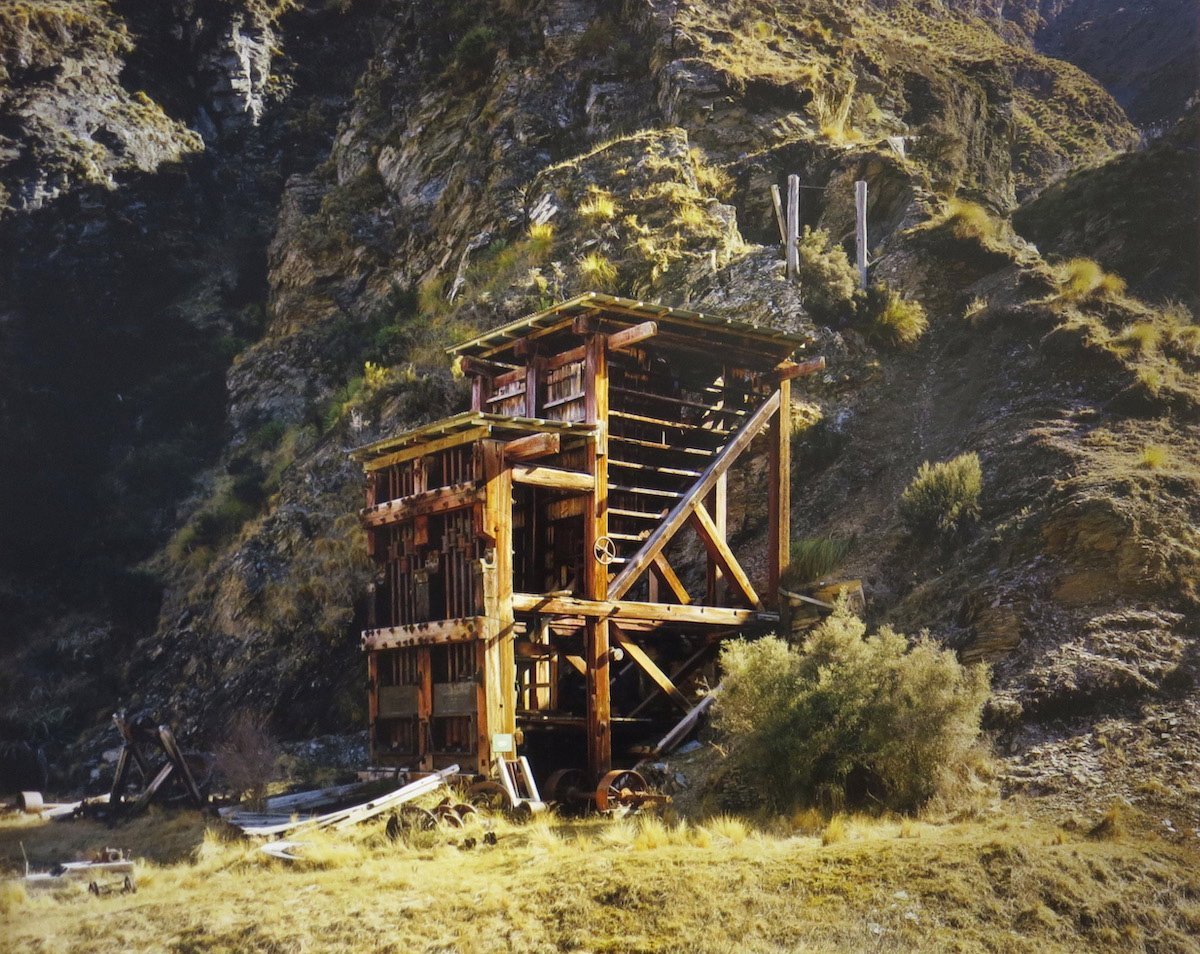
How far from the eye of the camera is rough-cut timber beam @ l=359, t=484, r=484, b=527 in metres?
20.0

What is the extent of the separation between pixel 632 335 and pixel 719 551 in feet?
13.5

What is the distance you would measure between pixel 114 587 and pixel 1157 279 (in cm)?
2567

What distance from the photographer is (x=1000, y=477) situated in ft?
78.9

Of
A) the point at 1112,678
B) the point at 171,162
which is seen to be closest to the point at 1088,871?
the point at 1112,678

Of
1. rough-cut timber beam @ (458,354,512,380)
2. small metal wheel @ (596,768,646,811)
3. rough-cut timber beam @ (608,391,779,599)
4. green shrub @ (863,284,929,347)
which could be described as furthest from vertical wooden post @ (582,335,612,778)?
green shrub @ (863,284,929,347)

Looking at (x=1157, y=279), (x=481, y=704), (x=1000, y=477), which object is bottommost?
(x=481, y=704)

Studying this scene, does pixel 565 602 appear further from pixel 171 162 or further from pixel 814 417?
pixel 171 162

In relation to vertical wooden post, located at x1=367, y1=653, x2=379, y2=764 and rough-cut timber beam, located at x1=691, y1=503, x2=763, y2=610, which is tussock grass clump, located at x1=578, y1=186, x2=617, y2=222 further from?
vertical wooden post, located at x1=367, y1=653, x2=379, y2=764

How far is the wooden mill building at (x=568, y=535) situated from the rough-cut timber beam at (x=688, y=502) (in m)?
0.04

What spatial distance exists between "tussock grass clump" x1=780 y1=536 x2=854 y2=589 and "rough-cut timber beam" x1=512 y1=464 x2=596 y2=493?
458 cm

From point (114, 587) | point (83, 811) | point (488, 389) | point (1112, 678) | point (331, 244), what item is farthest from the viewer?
point (331, 244)

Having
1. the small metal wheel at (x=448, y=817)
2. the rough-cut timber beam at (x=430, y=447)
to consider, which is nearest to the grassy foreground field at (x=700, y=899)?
the small metal wheel at (x=448, y=817)

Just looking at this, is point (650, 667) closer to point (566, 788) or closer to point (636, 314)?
point (566, 788)

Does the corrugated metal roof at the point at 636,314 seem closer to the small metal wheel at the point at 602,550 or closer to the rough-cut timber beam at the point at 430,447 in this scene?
the rough-cut timber beam at the point at 430,447
